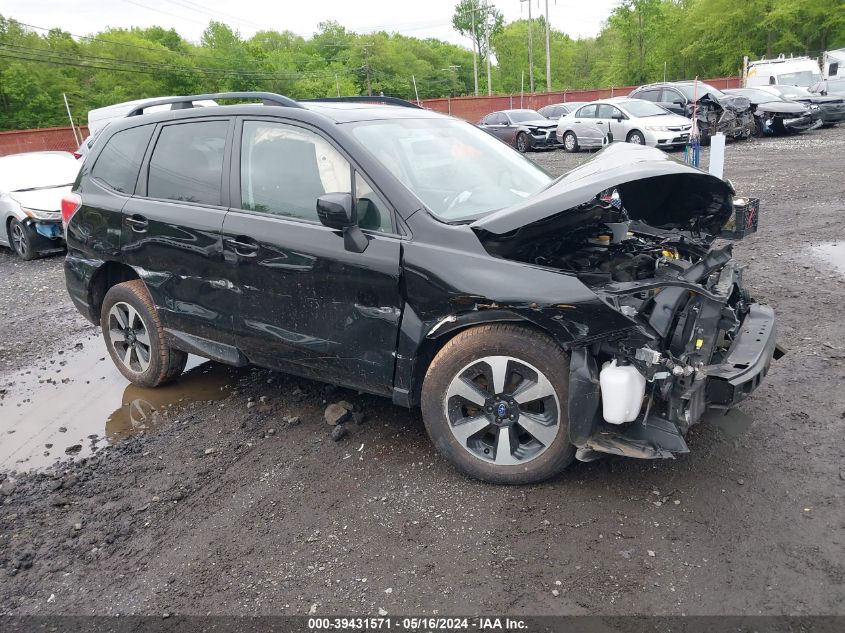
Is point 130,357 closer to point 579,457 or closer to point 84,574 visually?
point 84,574

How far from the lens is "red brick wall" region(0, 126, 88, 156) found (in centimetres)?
2783

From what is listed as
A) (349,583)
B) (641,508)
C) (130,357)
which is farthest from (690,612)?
(130,357)

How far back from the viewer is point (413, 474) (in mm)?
3529

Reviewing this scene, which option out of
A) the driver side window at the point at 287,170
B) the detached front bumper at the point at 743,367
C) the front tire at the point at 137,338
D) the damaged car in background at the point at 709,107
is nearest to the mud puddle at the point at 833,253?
the detached front bumper at the point at 743,367

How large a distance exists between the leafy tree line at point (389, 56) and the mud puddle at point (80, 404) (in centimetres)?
5244

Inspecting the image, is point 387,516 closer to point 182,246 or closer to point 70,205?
point 182,246

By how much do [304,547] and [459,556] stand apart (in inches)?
27.9

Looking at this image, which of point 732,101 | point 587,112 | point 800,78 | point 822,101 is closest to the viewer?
point 732,101

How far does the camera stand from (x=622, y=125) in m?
18.2

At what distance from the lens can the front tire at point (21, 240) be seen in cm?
1032

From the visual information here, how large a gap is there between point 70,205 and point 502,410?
149 inches

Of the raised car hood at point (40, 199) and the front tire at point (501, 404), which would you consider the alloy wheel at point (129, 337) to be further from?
the raised car hood at point (40, 199)

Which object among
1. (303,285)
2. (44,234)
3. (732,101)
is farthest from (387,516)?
(732,101)

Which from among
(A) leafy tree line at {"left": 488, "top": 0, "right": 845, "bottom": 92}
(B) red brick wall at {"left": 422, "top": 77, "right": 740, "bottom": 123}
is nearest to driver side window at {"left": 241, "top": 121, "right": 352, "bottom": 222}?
(B) red brick wall at {"left": 422, "top": 77, "right": 740, "bottom": 123}
